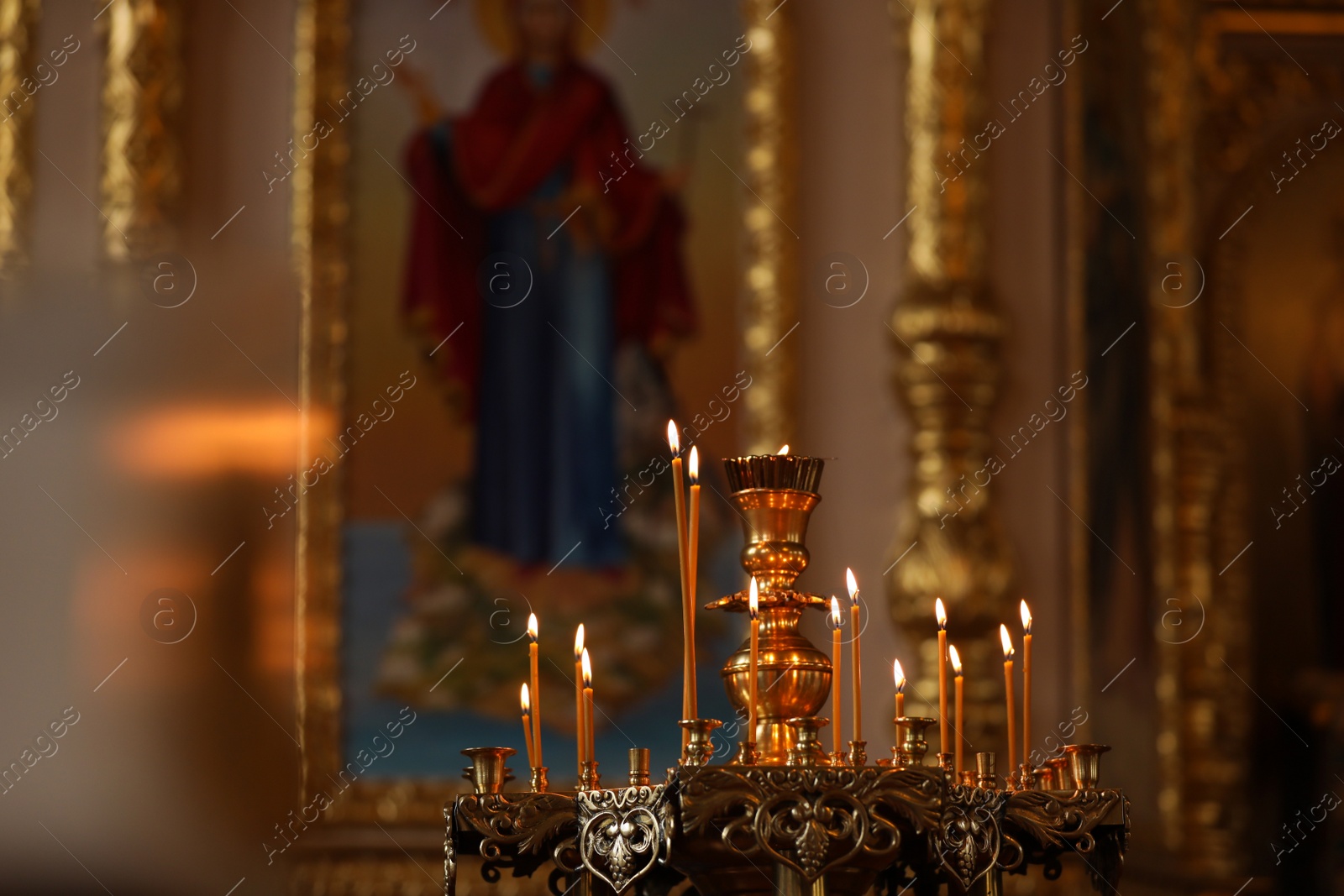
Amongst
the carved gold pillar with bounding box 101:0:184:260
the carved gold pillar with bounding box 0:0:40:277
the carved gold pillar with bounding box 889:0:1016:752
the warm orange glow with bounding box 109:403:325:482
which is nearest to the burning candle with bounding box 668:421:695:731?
the warm orange glow with bounding box 109:403:325:482

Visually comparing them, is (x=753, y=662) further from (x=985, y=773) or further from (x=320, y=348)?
(x=320, y=348)

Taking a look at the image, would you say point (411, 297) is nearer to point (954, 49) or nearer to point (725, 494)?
point (725, 494)

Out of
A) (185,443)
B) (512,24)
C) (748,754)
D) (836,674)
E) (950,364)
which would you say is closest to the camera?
(185,443)

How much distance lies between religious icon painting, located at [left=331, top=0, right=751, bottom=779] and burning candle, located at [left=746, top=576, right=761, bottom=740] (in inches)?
119

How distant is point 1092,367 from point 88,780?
417cm

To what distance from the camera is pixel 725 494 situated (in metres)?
4.68

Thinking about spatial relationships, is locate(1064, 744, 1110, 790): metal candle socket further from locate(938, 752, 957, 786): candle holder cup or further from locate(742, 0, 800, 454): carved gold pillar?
locate(742, 0, 800, 454): carved gold pillar

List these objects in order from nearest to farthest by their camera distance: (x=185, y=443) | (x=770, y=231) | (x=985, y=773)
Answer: (x=185, y=443) → (x=985, y=773) → (x=770, y=231)

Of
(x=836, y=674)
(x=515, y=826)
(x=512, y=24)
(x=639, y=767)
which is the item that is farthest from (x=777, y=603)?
(x=512, y=24)

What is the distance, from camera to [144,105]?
4.67m

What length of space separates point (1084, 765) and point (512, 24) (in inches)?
146

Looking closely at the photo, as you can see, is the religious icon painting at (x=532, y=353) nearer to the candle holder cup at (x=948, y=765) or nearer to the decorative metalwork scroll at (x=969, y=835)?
the candle holder cup at (x=948, y=765)

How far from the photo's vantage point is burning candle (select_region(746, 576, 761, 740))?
4.92ft

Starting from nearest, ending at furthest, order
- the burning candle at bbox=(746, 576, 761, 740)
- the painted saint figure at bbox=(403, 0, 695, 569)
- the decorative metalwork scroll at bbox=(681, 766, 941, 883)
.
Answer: the decorative metalwork scroll at bbox=(681, 766, 941, 883) → the burning candle at bbox=(746, 576, 761, 740) → the painted saint figure at bbox=(403, 0, 695, 569)
